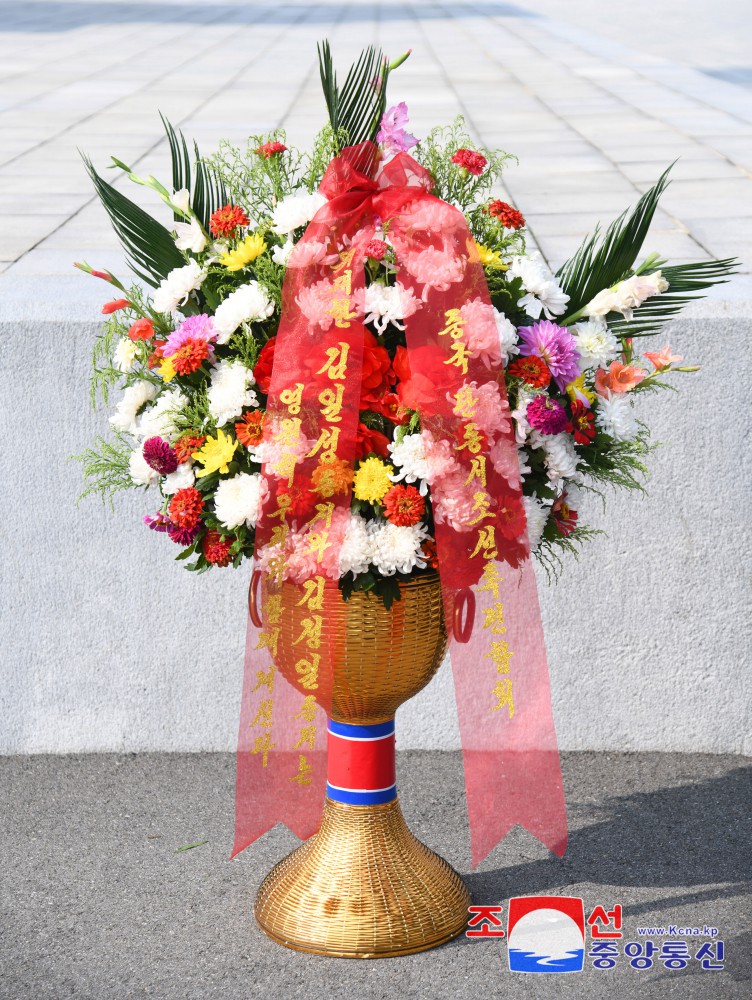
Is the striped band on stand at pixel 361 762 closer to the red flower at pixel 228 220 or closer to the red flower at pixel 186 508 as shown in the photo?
the red flower at pixel 186 508

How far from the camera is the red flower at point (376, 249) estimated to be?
8.04 ft

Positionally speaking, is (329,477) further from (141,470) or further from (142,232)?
(142,232)

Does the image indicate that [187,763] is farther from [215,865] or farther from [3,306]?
[3,306]

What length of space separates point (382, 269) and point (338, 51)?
10.4m

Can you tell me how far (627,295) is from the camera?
2576mm

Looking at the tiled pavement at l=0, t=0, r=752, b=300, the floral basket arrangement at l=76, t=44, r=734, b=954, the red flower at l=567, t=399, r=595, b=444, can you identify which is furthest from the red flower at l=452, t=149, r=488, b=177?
the tiled pavement at l=0, t=0, r=752, b=300

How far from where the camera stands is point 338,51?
40.2 feet

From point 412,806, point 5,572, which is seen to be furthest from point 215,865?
point 5,572

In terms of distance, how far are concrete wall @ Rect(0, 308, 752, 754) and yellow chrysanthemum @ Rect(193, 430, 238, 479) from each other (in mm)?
1236

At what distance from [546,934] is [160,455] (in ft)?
4.34

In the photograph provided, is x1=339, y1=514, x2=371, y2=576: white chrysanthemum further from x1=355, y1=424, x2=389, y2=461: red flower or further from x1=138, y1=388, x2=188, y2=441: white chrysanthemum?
x1=138, y1=388, x2=188, y2=441: white chrysanthemum

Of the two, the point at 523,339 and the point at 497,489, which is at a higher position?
the point at 523,339

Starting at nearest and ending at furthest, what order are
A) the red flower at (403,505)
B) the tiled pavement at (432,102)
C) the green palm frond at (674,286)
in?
the red flower at (403,505) < the green palm frond at (674,286) < the tiled pavement at (432,102)

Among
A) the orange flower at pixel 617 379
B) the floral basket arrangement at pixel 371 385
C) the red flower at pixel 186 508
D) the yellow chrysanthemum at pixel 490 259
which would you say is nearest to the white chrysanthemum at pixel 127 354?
the floral basket arrangement at pixel 371 385
